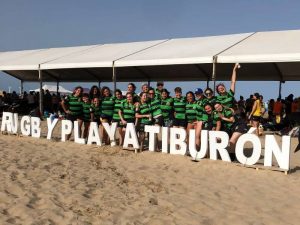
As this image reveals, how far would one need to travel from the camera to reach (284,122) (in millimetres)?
14430

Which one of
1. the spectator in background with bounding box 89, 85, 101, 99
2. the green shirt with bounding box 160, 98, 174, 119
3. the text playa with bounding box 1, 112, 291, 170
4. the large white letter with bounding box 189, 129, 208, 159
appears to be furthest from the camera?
the spectator in background with bounding box 89, 85, 101, 99

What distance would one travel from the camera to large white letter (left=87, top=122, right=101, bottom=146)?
33.0 ft

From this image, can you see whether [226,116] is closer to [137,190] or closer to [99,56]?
[137,190]

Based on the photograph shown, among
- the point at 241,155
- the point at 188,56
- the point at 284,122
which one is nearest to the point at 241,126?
the point at 241,155

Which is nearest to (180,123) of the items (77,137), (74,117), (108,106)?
(108,106)

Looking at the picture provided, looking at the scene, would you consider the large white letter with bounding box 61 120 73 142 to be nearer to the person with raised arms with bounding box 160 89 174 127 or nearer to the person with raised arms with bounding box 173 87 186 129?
the person with raised arms with bounding box 160 89 174 127

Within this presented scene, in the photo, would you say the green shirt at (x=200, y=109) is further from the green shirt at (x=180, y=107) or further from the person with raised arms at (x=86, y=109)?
the person with raised arms at (x=86, y=109)

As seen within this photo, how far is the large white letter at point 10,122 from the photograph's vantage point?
465 inches

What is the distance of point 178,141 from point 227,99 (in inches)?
54.8

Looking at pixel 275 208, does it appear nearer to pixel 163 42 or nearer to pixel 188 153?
pixel 188 153

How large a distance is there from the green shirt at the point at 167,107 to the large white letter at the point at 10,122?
4650 millimetres

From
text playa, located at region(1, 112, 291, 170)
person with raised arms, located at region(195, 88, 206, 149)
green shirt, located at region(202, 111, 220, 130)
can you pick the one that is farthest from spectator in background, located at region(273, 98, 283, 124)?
green shirt, located at region(202, 111, 220, 130)

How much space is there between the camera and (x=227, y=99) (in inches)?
336

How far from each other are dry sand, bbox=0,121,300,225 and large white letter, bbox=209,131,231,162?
0.60ft
